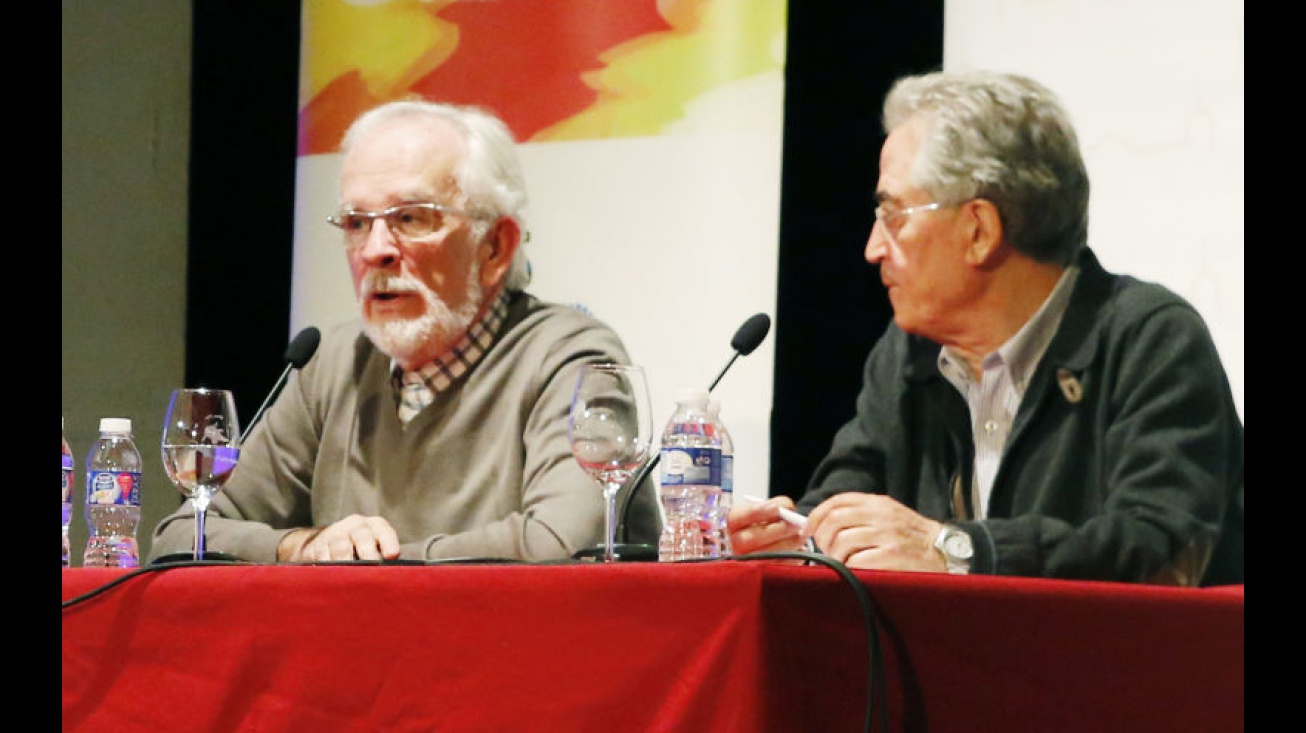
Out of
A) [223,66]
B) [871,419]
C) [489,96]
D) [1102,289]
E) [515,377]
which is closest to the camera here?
[1102,289]

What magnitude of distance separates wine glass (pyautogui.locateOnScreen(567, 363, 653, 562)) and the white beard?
3.60 feet

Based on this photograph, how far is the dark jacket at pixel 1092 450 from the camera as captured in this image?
207cm

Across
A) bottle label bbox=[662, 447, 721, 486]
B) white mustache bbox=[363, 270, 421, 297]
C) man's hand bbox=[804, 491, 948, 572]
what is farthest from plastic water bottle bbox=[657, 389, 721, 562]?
white mustache bbox=[363, 270, 421, 297]

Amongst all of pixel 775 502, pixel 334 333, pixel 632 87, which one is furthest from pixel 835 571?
pixel 632 87

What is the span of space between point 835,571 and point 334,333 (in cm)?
200

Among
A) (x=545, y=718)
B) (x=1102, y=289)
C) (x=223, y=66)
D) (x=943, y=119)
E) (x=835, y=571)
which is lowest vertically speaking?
(x=545, y=718)

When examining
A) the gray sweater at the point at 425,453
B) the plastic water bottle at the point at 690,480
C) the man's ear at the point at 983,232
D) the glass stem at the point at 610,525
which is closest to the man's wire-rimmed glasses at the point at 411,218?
the gray sweater at the point at 425,453

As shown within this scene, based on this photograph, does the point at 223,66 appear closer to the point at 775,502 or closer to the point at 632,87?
the point at 632,87

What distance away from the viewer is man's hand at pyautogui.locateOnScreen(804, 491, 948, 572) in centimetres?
189

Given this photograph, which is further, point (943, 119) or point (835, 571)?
point (943, 119)

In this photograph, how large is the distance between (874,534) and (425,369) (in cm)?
124

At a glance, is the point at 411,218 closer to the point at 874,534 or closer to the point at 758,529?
the point at 758,529

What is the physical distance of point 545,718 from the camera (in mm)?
1311

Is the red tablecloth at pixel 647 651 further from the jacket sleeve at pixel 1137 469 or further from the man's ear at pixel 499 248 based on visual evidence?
the man's ear at pixel 499 248
